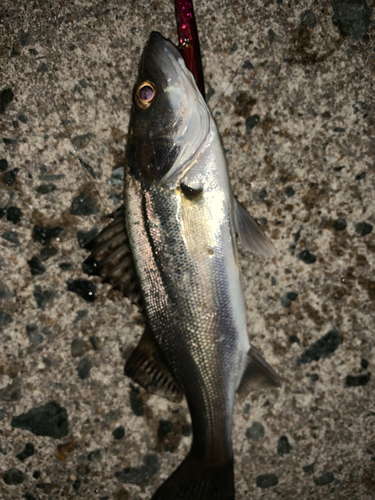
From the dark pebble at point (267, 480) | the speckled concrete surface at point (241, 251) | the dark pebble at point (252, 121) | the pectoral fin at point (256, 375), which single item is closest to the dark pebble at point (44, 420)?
the speckled concrete surface at point (241, 251)

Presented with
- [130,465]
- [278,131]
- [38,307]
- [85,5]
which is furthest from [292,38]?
[130,465]

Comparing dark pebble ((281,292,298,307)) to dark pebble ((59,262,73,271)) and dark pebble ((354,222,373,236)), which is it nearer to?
dark pebble ((354,222,373,236))

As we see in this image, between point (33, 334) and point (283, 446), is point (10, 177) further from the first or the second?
point (283, 446)

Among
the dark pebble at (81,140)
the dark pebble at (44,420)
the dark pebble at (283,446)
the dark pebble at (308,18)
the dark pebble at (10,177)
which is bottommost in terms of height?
the dark pebble at (283,446)

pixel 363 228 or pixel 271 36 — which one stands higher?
pixel 271 36

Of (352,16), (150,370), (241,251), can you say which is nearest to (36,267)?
(150,370)

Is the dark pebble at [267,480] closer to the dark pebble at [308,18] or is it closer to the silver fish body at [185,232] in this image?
the silver fish body at [185,232]

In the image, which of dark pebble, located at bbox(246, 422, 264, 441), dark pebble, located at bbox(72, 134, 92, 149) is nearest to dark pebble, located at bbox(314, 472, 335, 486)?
dark pebble, located at bbox(246, 422, 264, 441)
